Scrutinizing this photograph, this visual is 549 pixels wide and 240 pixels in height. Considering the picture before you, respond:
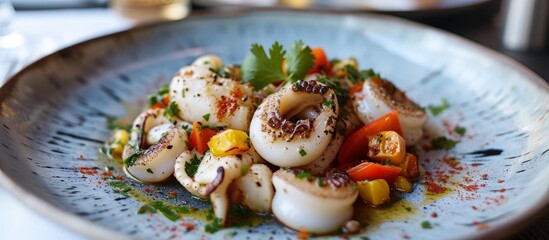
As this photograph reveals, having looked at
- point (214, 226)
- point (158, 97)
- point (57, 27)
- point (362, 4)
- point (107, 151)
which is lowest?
point (214, 226)

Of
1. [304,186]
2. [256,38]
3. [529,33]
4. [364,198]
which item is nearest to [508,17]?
[529,33]

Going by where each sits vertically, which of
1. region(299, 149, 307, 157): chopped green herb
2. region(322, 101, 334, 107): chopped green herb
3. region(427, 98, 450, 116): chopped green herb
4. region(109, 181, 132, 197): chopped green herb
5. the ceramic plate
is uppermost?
the ceramic plate

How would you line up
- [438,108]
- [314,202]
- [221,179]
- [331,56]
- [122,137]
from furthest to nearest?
[331,56]
[438,108]
[122,137]
[221,179]
[314,202]

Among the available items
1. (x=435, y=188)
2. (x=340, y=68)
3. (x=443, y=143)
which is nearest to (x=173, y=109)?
(x=340, y=68)

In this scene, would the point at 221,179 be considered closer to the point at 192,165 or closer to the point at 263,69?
the point at 192,165

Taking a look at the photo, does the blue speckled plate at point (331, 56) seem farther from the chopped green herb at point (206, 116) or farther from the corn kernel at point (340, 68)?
the corn kernel at point (340, 68)

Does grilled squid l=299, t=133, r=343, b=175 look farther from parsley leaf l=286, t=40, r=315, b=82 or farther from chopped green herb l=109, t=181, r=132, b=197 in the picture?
chopped green herb l=109, t=181, r=132, b=197

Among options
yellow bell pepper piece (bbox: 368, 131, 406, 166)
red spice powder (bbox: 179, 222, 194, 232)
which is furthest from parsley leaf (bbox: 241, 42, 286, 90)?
red spice powder (bbox: 179, 222, 194, 232)
